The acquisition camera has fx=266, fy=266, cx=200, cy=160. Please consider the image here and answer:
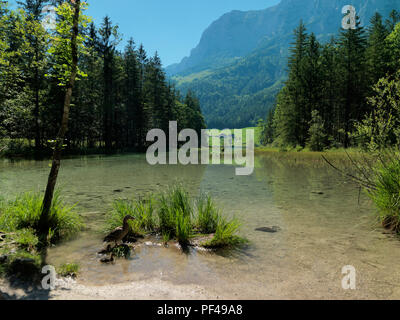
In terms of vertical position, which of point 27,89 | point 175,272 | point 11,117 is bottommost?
point 175,272

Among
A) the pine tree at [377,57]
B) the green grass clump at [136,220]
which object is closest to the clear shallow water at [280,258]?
the green grass clump at [136,220]

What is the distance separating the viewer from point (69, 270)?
4.69 meters

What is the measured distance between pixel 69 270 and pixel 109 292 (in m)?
1.19

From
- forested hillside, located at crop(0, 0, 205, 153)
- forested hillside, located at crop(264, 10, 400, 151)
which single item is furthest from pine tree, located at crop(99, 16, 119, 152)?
forested hillside, located at crop(264, 10, 400, 151)

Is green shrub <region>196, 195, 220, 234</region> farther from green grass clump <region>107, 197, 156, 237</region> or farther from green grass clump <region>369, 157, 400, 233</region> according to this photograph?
green grass clump <region>369, 157, 400, 233</region>

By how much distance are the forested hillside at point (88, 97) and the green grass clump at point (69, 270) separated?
4719 millimetres

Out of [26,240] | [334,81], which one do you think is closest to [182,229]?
[26,240]

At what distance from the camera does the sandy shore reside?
3732mm

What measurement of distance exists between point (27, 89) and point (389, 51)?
54329 mm

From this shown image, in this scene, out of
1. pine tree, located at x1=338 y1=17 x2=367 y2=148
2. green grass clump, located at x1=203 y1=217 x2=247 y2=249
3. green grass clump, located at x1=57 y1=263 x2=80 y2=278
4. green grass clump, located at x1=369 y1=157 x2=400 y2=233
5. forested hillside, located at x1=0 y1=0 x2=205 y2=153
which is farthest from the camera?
pine tree, located at x1=338 y1=17 x2=367 y2=148

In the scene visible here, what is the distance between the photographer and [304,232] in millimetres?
7176

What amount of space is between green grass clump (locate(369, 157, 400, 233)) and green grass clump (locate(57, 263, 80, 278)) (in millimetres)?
7200
